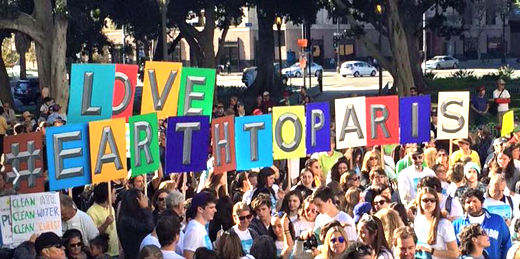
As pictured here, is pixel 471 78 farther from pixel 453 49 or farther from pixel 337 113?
pixel 453 49

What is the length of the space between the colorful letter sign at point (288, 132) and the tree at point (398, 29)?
20.8 m

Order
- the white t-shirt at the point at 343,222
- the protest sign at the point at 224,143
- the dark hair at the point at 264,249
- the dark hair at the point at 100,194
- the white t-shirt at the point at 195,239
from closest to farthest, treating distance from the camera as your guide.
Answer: the dark hair at the point at 264,249, the white t-shirt at the point at 195,239, the white t-shirt at the point at 343,222, the dark hair at the point at 100,194, the protest sign at the point at 224,143

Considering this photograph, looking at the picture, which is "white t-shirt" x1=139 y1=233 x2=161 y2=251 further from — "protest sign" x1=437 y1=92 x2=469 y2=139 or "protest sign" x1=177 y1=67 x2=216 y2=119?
"protest sign" x1=437 y1=92 x2=469 y2=139

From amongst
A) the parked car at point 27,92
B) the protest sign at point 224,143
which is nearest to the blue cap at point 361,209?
the protest sign at point 224,143

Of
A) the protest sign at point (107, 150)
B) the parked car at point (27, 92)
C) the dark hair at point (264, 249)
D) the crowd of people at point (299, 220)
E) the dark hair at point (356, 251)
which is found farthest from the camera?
the parked car at point (27, 92)

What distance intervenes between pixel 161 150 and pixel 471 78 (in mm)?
31360

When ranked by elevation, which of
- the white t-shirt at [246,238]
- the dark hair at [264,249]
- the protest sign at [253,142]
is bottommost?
the white t-shirt at [246,238]

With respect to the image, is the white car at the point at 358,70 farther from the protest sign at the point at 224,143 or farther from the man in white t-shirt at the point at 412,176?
the man in white t-shirt at the point at 412,176

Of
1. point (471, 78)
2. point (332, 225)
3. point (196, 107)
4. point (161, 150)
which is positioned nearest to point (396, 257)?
point (332, 225)

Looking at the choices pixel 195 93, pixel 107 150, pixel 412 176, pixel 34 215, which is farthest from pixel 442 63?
pixel 34 215

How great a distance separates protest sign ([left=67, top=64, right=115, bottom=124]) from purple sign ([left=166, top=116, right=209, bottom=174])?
791 mm

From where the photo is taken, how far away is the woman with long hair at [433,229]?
8844 mm

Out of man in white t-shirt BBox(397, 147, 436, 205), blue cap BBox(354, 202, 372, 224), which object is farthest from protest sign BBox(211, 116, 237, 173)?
blue cap BBox(354, 202, 372, 224)

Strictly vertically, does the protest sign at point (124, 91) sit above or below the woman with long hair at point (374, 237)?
above
